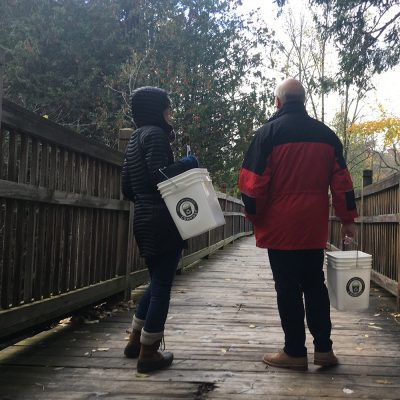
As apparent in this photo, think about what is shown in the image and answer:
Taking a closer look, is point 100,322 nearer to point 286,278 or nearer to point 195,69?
point 286,278

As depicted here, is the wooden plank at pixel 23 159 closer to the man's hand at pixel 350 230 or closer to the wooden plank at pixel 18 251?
the wooden plank at pixel 18 251

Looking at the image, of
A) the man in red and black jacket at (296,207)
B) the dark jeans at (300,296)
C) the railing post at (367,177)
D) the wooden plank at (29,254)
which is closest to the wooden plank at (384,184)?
the railing post at (367,177)

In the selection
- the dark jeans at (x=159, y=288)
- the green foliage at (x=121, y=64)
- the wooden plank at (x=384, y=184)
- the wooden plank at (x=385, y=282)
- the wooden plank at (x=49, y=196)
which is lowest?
the wooden plank at (x=385, y=282)

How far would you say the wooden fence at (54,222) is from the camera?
2.66 meters

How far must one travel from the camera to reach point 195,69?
1312 cm

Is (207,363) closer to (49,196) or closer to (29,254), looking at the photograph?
(29,254)

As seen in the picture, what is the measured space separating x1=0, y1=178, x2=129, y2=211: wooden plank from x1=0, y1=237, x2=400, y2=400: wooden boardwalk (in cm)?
99

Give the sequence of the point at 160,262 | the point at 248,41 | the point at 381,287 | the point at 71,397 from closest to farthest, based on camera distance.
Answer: the point at 71,397 → the point at 160,262 → the point at 381,287 → the point at 248,41

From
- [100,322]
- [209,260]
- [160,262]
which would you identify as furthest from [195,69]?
[160,262]

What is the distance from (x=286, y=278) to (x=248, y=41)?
501 inches

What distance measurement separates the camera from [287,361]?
2.83m

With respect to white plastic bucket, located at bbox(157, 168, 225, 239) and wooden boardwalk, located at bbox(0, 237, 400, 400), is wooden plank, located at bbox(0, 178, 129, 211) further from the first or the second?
wooden boardwalk, located at bbox(0, 237, 400, 400)

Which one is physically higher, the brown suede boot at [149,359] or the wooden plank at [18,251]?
the wooden plank at [18,251]

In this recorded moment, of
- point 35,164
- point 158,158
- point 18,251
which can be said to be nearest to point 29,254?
point 18,251
